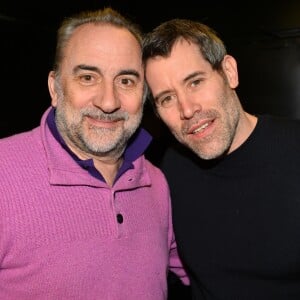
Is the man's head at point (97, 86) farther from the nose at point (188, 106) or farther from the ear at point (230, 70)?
the ear at point (230, 70)

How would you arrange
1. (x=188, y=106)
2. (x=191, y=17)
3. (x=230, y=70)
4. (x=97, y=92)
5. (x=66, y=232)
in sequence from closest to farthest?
(x=66, y=232) → (x=97, y=92) → (x=188, y=106) → (x=230, y=70) → (x=191, y=17)

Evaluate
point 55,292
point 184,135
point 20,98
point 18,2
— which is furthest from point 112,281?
point 20,98

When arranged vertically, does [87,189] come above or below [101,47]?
below

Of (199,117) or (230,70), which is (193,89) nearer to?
(199,117)

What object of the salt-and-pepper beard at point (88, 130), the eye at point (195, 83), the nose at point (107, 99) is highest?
the eye at point (195, 83)

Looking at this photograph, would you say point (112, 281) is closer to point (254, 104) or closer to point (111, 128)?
point (111, 128)

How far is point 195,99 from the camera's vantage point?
1845 millimetres

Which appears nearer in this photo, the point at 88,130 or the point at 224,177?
the point at 88,130

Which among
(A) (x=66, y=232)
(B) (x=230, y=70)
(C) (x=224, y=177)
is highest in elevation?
(B) (x=230, y=70)

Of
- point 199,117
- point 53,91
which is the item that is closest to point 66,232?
point 53,91

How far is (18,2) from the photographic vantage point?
4.24 meters

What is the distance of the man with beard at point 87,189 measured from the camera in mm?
1453

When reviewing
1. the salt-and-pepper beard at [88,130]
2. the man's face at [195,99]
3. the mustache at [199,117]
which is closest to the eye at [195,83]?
the man's face at [195,99]

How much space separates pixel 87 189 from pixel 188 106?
2.08ft
